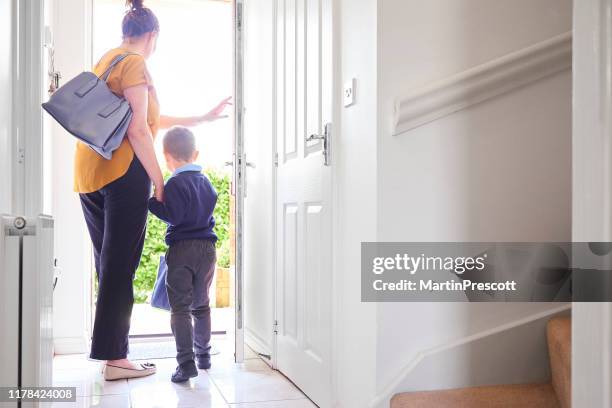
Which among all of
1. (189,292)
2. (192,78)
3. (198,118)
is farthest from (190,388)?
(192,78)

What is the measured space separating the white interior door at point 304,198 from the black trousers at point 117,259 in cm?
71

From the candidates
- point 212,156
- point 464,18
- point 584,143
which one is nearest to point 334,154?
point 464,18

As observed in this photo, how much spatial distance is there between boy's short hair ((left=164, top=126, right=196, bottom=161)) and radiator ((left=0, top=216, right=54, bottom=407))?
154 cm

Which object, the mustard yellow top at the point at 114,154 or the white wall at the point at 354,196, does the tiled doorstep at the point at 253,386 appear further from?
the mustard yellow top at the point at 114,154

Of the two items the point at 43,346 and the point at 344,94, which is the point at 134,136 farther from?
the point at 43,346

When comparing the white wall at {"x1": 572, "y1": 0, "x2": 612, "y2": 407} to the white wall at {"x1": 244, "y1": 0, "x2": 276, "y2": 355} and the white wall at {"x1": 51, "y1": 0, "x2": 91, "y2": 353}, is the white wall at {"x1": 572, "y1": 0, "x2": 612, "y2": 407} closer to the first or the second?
the white wall at {"x1": 244, "y1": 0, "x2": 276, "y2": 355}

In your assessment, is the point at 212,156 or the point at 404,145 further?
the point at 212,156

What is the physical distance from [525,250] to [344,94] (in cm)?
85

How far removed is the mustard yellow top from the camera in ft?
Result: 9.24

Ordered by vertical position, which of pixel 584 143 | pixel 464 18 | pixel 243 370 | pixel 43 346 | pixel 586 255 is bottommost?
pixel 243 370

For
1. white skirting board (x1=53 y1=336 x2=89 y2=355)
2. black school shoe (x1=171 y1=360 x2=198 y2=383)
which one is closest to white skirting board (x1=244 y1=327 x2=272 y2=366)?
black school shoe (x1=171 y1=360 x2=198 y2=383)

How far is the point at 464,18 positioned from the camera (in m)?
2.00

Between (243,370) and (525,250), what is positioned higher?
(525,250)

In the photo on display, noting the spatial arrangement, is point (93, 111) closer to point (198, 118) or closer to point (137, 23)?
point (137, 23)
